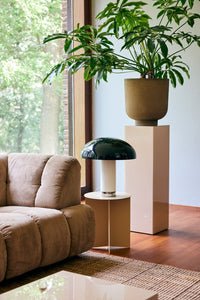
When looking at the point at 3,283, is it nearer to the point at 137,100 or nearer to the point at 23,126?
the point at 137,100

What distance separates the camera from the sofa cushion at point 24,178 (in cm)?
362

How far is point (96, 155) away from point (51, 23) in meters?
2.69

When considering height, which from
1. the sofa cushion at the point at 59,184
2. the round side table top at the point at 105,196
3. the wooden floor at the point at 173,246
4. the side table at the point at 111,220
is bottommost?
the wooden floor at the point at 173,246

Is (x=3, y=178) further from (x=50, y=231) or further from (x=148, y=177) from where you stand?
(x=148, y=177)

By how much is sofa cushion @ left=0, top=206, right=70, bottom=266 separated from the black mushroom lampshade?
19.8 inches

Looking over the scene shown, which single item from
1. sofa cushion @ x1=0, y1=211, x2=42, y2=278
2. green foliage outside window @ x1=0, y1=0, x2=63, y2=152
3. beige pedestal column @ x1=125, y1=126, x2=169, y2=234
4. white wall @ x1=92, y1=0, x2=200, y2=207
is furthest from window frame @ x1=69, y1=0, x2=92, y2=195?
sofa cushion @ x1=0, y1=211, x2=42, y2=278

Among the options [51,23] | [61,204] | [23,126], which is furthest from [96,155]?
[51,23]

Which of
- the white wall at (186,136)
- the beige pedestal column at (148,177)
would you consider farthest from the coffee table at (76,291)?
the white wall at (186,136)

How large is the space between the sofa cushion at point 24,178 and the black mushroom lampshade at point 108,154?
0.37 m

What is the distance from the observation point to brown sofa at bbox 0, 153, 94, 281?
3.02 meters

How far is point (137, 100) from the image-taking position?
4273 mm

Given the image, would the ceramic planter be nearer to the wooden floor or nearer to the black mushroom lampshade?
the black mushroom lampshade

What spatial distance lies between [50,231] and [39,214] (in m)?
0.14

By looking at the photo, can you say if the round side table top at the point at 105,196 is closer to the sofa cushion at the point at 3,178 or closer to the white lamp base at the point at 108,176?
the white lamp base at the point at 108,176
